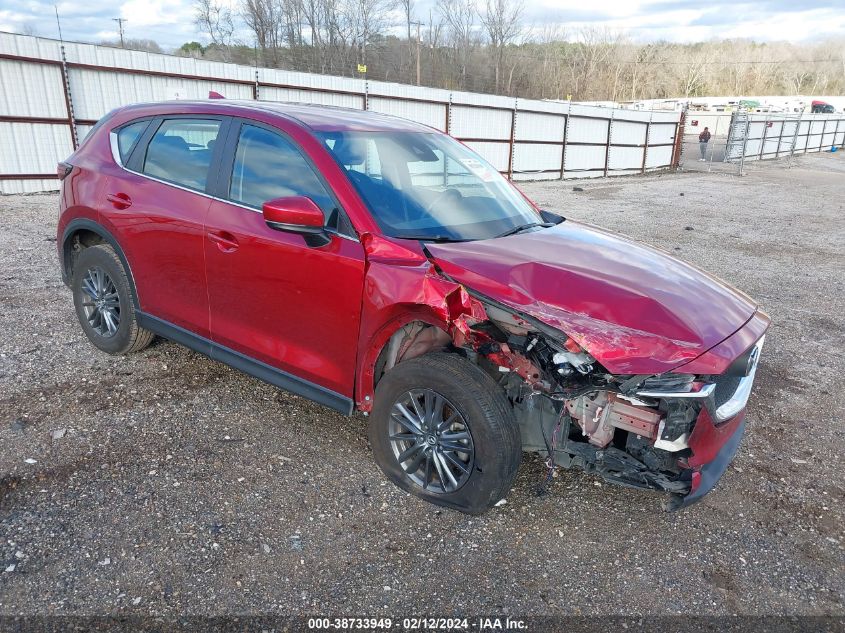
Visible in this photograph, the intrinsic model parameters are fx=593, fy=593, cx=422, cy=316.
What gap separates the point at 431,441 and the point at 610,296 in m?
1.07

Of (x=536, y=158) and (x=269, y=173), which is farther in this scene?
(x=536, y=158)

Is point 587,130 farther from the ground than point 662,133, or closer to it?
farther from the ground

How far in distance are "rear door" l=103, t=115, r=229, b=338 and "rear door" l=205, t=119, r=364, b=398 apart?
0.13 metres

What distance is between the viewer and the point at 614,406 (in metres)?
2.60

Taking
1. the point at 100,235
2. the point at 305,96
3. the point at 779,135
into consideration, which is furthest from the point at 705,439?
the point at 779,135

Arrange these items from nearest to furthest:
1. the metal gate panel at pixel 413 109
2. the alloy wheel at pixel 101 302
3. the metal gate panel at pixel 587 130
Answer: the alloy wheel at pixel 101 302, the metal gate panel at pixel 413 109, the metal gate panel at pixel 587 130

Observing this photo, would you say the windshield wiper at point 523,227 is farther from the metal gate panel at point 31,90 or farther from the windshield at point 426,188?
the metal gate panel at point 31,90

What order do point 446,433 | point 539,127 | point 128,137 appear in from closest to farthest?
point 446,433, point 128,137, point 539,127

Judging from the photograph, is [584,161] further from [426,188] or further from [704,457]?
[704,457]

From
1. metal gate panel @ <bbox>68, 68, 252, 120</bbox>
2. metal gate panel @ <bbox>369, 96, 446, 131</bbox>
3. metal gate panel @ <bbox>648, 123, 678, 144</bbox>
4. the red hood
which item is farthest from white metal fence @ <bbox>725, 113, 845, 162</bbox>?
the red hood

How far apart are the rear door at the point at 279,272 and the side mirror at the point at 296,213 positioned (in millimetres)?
118

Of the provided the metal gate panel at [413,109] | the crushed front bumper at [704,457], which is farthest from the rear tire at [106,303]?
the metal gate panel at [413,109]

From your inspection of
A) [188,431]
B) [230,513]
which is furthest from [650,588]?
[188,431]

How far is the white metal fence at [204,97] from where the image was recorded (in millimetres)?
12742
